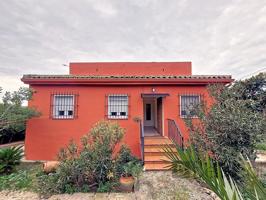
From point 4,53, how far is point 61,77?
7692 mm

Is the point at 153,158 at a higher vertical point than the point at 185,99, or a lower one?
lower

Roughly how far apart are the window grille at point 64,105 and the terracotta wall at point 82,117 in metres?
0.22

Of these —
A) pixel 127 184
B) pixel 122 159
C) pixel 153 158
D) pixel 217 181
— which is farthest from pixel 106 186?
pixel 217 181

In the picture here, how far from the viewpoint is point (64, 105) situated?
7.80 meters

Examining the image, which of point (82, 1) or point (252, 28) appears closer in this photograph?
point (82, 1)

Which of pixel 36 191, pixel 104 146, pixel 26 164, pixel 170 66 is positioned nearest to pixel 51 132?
pixel 26 164

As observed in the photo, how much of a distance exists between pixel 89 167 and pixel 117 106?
368 cm

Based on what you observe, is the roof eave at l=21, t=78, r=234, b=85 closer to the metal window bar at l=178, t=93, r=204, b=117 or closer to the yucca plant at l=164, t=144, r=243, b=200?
the metal window bar at l=178, t=93, r=204, b=117

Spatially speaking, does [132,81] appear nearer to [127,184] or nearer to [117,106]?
[117,106]

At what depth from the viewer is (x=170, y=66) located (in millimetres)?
14859

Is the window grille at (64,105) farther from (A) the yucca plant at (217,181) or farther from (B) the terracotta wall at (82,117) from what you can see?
(A) the yucca plant at (217,181)

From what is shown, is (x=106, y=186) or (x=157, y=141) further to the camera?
(x=157, y=141)

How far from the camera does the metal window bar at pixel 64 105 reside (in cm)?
773

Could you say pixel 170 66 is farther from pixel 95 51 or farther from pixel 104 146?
pixel 104 146
